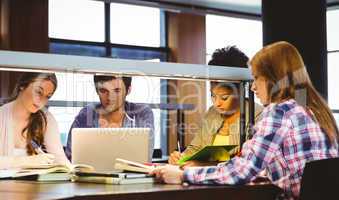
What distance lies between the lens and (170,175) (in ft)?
7.75

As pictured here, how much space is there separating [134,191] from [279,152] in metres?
0.53

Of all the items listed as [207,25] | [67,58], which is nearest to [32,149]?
[67,58]

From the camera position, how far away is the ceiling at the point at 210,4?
29.9 feet

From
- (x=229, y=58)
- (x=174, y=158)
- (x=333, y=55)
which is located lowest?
(x=174, y=158)

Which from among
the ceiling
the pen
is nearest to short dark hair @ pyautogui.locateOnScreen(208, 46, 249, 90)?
the pen

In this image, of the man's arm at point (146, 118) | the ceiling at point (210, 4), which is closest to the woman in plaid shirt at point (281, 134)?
the man's arm at point (146, 118)

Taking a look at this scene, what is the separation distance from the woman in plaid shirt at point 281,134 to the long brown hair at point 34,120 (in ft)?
2.81

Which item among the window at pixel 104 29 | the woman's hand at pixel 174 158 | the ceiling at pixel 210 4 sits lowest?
the woman's hand at pixel 174 158

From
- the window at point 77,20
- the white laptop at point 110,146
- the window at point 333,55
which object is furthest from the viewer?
the window at point 333,55

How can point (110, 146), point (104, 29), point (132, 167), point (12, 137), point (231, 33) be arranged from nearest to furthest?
point (132, 167)
point (110, 146)
point (12, 137)
point (104, 29)
point (231, 33)

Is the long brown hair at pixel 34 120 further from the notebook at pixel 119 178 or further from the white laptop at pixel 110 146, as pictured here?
the notebook at pixel 119 178

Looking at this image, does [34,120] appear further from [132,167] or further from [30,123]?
[132,167]

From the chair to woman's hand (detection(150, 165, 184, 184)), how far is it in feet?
1.50

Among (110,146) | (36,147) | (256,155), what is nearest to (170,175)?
(256,155)
